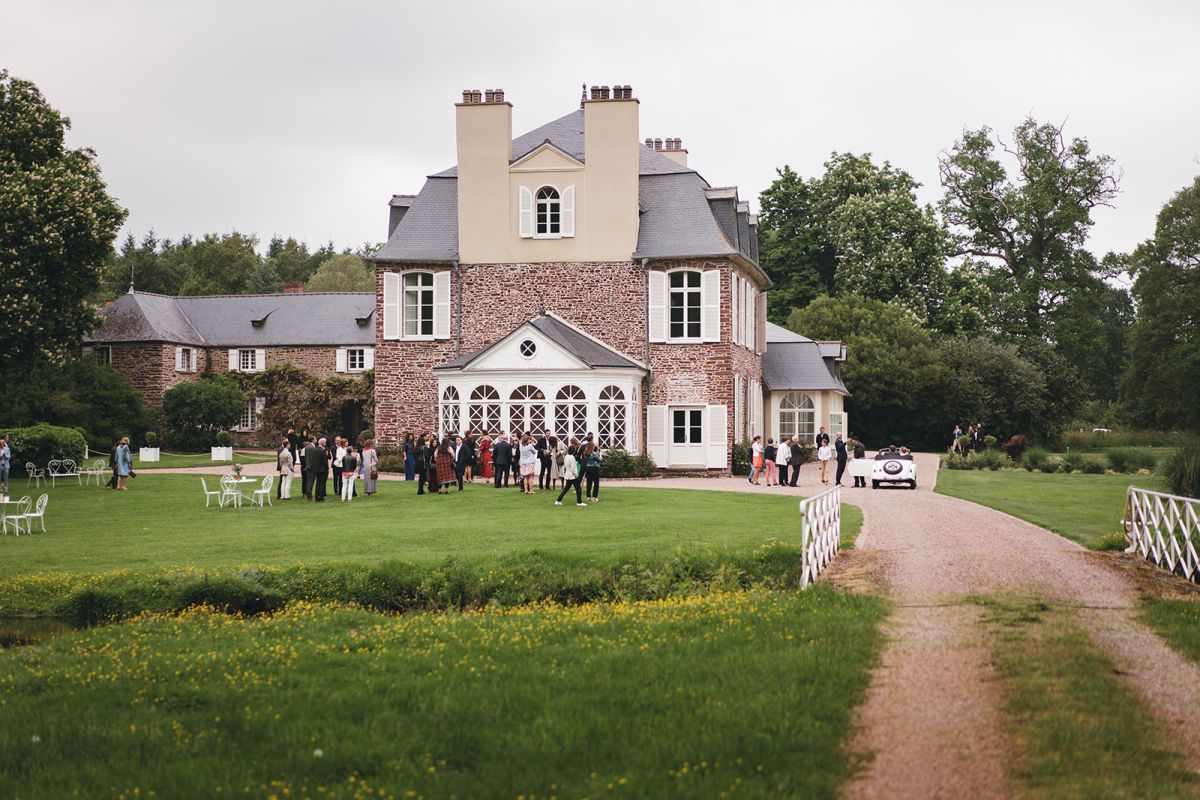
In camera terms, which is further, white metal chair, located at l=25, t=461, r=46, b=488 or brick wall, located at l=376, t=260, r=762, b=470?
brick wall, located at l=376, t=260, r=762, b=470

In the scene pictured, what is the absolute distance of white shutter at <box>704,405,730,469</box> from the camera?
115ft

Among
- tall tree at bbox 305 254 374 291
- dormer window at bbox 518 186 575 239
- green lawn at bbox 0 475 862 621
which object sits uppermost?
tall tree at bbox 305 254 374 291

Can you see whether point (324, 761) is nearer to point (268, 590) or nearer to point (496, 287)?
point (268, 590)

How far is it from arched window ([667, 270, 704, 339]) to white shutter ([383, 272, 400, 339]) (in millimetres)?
8421

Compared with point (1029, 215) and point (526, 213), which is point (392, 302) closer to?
point (526, 213)

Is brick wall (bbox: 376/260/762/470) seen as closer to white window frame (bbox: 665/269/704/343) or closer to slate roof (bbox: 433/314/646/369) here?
Result: white window frame (bbox: 665/269/704/343)

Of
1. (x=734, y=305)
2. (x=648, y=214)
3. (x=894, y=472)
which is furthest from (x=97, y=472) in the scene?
(x=894, y=472)

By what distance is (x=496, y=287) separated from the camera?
36188 mm

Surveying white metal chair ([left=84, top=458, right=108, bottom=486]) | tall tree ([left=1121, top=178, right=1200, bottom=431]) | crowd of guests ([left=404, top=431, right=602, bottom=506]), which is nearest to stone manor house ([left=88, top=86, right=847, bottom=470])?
crowd of guests ([left=404, top=431, right=602, bottom=506])

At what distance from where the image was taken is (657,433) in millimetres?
35188

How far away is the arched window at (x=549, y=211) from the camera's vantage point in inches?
1419

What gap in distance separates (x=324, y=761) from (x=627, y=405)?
2656 centimetres

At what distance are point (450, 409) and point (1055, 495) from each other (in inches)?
652

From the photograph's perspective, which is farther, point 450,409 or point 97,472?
point 450,409
